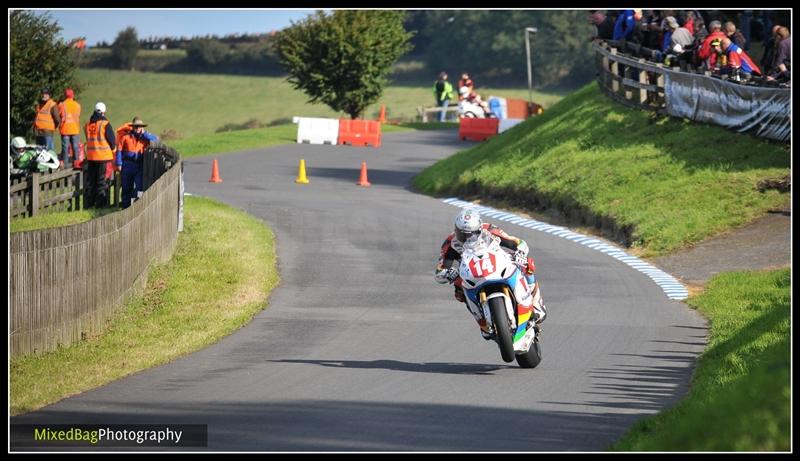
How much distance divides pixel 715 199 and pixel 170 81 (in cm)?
6749

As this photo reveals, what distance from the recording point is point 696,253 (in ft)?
72.0

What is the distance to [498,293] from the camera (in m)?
12.3

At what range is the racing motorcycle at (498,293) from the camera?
12.3 m

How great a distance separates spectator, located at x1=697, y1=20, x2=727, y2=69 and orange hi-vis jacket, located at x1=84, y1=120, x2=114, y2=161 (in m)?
12.5

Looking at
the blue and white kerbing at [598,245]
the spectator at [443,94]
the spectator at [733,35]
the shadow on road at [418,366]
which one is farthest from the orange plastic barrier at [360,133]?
the shadow on road at [418,366]

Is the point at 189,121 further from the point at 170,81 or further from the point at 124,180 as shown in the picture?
the point at 124,180

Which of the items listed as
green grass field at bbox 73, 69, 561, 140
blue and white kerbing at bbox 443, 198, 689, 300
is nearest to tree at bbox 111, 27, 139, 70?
green grass field at bbox 73, 69, 561, 140

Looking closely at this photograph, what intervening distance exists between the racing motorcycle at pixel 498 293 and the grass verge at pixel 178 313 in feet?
11.4

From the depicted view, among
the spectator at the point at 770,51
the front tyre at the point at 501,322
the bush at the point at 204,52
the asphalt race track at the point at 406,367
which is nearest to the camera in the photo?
the asphalt race track at the point at 406,367

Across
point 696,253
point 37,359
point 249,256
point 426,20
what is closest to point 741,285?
point 696,253

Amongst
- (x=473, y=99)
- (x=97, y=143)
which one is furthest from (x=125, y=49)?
(x=97, y=143)

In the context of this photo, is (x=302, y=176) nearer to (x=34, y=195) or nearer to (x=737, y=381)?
(x=34, y=195)

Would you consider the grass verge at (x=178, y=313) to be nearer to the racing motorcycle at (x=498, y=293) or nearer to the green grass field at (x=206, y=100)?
the racing motorcycle at (x=498, y=293)

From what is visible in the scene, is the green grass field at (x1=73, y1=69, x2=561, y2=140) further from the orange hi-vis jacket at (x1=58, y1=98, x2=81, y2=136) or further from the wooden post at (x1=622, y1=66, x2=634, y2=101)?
the orange hi-vis jacket at (x1=58, y1=98, x2=81, y2=136)
